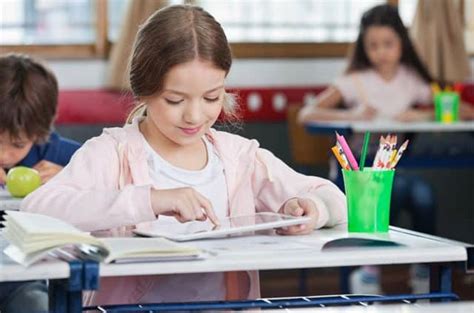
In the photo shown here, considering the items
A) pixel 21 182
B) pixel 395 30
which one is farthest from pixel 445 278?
pixel 395 30

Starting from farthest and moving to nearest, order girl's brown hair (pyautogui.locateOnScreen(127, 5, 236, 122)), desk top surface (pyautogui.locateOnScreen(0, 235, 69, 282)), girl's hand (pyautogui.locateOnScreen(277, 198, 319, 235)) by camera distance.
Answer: girl's brown hair (pyautogui.locateOnScreen(127, 5, 236, 122)) → girl's hand (pyautogui.locateOnScreen(277, 198, 319, 235)) → desk top surface (pyautogui.locateOnScreen(0, 235, 69, 282))

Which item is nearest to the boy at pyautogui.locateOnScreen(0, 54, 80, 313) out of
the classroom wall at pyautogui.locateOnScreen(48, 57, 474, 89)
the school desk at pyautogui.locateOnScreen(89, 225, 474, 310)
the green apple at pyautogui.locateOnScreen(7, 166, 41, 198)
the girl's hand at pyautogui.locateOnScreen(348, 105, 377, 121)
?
the green apple at pyautogui.locateOnScreen(7, 166, 41, 198)

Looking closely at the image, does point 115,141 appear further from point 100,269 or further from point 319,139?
point 319,139

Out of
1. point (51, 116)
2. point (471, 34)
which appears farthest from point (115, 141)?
point (471, 34)

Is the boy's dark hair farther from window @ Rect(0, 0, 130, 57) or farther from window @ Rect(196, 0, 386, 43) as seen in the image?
window @ Rect(196, 0, 386, 43)

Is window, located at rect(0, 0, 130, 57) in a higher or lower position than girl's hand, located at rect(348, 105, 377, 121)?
higher

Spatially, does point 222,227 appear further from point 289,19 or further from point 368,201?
point 289,19

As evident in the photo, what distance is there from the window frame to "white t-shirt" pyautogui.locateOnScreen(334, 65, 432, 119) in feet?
1.47

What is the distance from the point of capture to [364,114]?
5.04 m

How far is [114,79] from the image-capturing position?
5.31m

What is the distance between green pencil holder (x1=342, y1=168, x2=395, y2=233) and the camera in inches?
76.7

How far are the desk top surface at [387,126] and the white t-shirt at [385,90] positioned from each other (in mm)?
424

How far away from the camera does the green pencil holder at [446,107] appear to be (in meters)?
4.99

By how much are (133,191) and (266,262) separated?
41cm
